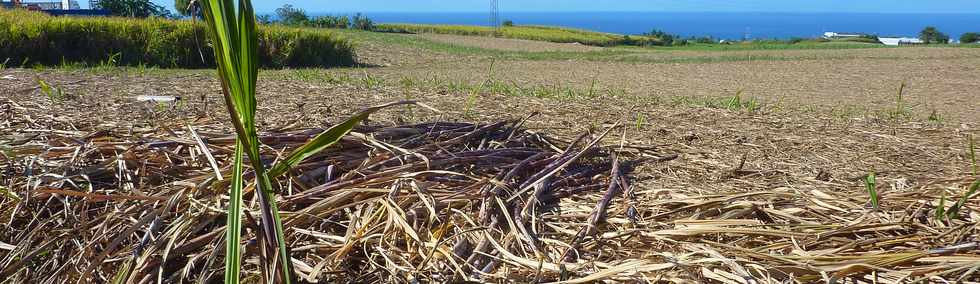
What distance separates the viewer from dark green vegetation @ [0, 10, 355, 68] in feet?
43.7

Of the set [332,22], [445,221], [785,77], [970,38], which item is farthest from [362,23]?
[445,221]

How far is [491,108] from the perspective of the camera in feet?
15.2

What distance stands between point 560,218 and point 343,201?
69 centimetres

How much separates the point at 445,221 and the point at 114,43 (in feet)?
47.8

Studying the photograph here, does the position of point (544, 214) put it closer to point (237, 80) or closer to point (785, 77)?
point (237, 80)

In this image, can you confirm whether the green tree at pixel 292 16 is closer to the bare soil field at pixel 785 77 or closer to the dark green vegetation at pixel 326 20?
the dark green vegetation at pixel 326 20

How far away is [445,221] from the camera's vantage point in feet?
7.16

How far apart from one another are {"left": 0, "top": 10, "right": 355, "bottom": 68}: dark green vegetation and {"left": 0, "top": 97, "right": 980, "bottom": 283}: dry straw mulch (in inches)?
440

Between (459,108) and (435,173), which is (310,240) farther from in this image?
(459,108)

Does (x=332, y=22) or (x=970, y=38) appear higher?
(x=332, y=22)

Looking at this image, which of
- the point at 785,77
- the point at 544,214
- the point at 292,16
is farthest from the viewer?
the point at 292,16

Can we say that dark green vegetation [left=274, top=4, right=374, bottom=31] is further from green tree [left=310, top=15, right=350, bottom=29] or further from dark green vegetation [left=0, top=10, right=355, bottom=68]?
dark green vegetation [left=0, top=10, right=355, bottom=68]

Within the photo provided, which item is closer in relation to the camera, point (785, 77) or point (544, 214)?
point (544, 214)

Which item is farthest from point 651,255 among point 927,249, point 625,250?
point 927,249
